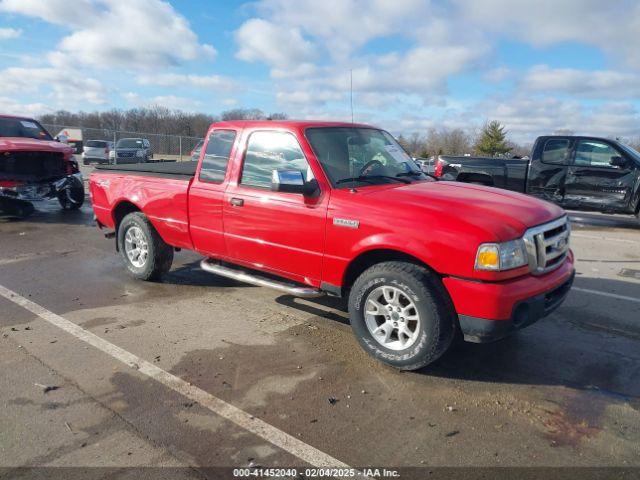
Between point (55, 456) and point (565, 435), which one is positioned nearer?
point (55, 456)

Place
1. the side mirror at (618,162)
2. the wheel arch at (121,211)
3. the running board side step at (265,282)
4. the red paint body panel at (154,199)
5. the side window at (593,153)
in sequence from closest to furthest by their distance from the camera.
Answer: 1. the running board side step at (265,282)
2. the red paint body panel at (154,199)
3. the wheel arch at (121,211)
4. the side mirror at (618,162)
5. the side window at (593,153)

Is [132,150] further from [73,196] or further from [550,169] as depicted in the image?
[550,169]

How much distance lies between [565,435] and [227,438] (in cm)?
204

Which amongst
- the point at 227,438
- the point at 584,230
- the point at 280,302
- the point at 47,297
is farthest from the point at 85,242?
the point at 584,230

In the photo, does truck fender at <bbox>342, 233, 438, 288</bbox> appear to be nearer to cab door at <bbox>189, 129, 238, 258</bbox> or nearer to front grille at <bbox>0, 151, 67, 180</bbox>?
cab door at <bbox>189, 129, 238, 258</bbox>

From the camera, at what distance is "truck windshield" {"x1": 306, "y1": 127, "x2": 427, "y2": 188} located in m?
4.38

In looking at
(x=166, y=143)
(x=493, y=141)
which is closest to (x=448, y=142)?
(x=493, y=141)

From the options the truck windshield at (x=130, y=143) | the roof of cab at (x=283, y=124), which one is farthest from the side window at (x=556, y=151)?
the truck windshield at (x=130, y=143)

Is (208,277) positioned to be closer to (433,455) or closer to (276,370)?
(276,370)

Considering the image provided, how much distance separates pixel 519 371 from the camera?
3.88 meters

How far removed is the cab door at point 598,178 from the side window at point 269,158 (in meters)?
8.39

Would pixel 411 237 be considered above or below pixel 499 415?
above

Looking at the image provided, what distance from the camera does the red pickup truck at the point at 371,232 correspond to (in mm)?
3467

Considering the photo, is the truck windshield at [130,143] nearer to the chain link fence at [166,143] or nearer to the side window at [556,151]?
the chain link fence at [166,143]
